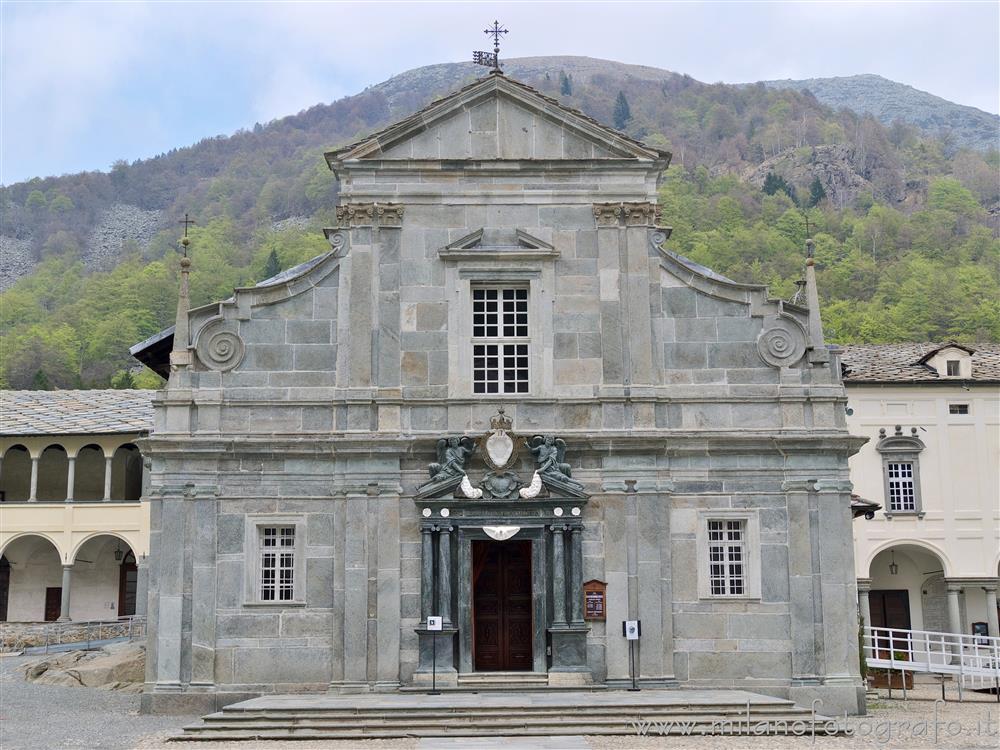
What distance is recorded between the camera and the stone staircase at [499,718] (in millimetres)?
19906

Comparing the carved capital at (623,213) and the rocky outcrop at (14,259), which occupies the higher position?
the rocky outcrop at (14,259)

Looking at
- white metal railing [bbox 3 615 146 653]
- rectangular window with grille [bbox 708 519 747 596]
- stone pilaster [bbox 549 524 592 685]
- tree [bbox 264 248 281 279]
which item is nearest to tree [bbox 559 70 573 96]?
tree [bbox 264 248 281 279]

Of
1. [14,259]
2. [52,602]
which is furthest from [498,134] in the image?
[14,259]

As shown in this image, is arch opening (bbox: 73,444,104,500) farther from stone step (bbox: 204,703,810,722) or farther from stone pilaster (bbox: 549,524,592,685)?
stone step (bbox: 204,703,810,722)

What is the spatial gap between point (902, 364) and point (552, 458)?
79.6ft

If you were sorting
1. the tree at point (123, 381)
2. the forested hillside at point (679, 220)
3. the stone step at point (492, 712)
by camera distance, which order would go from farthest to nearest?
the forested hillside at point (679, 220), the tree at point (123, 381), the stone step at point (492, 712)

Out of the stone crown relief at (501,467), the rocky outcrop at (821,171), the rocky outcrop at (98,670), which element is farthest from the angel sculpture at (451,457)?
the rocky outcrop at (821,171)

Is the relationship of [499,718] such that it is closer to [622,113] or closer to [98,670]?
[98,670]

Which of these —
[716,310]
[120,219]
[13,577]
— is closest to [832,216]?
[13,577]

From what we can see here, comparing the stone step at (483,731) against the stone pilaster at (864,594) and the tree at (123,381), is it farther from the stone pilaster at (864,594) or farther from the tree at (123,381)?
the tree at (123,381)

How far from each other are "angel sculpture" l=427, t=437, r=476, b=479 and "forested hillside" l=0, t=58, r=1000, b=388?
2030 inches

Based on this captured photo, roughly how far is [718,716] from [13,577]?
33379 millimetres

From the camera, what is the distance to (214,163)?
185 m

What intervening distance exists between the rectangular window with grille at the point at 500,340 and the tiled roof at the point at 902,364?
1952 centimetres
